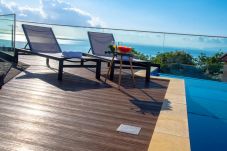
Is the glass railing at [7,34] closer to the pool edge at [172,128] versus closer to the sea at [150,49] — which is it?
the sea at [150,49]

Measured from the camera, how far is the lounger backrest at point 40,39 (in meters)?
6.15

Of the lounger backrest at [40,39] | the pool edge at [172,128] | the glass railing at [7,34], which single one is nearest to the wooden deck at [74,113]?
the pool edge at [172,128]

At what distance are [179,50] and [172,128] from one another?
540cm

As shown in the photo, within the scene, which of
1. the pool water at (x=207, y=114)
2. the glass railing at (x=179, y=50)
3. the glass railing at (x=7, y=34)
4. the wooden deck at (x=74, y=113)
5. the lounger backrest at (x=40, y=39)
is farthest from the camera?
the glass railing at (x=179, y=50)

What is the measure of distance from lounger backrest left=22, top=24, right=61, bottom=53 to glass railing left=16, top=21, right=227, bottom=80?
99cm

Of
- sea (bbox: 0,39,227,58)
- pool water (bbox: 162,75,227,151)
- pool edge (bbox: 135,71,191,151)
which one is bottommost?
pool water (bbox: 162,75,227,151)

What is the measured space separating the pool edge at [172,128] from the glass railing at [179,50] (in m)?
3.84

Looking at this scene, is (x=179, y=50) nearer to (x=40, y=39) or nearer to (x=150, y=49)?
(x=150, y=49)


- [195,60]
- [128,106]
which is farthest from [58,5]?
[128,106]

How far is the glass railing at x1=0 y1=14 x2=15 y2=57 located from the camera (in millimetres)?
6373

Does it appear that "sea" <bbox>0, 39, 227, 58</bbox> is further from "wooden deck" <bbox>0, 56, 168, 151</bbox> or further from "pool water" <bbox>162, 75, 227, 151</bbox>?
"wooden deck" <bbox>0, 56, 168, 151</bbox>

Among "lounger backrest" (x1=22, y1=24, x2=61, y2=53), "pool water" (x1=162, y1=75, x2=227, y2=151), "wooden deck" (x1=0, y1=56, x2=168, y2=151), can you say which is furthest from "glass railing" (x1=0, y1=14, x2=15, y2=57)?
"pool water" (x1=162, y1=75, x2=227, y2=151)

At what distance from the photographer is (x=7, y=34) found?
664 cm

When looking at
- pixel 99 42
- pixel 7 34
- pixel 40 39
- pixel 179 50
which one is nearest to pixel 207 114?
pixel 99 42
